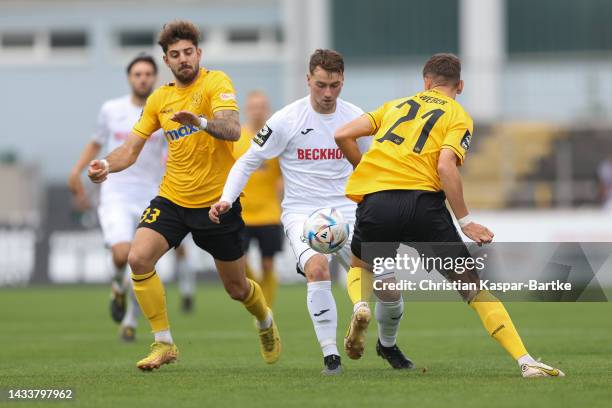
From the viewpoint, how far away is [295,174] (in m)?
9.90

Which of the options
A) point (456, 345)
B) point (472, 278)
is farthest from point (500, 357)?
point (472, 278)

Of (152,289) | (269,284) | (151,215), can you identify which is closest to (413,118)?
(151,215)

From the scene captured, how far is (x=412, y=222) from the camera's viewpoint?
28.1ft

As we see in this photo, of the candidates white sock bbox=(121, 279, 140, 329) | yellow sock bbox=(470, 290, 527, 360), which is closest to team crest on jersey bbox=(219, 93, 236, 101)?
yellow sock bbox=(470, 290, 527, 360)

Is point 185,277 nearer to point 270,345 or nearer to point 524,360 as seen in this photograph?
point 270,345

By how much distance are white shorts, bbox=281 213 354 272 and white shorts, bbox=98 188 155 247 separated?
3.41 metres

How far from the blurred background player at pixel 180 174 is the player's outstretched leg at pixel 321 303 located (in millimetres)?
713

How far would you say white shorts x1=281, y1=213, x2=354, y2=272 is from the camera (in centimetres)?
946

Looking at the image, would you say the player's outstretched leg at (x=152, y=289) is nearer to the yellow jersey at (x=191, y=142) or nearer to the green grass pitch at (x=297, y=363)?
the green grass pitch at (x=297, y=363)

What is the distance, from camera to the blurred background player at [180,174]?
9.41 m

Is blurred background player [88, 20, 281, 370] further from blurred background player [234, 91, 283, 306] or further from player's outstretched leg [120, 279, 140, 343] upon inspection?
blurred background player [234, 91, 283, 306]

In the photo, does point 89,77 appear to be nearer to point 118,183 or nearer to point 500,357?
point 118,183

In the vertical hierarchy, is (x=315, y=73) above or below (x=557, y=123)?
above

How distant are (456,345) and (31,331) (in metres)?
4.98
